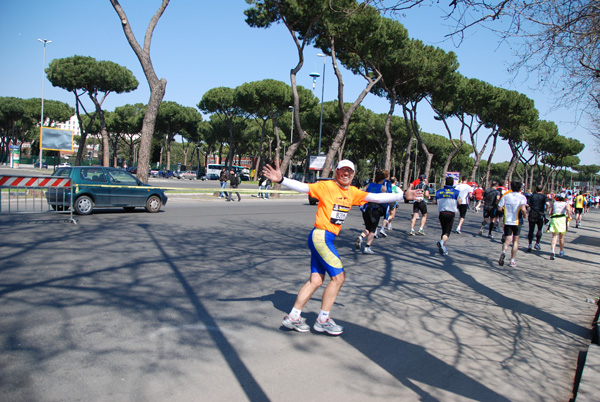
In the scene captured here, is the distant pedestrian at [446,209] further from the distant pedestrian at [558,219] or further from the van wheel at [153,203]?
the van wheel at [153,203]

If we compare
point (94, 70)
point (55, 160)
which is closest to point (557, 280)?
point (94, 70)

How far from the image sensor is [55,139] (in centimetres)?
4278

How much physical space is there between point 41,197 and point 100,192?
1548mm

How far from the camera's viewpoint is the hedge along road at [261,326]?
3.46 metres

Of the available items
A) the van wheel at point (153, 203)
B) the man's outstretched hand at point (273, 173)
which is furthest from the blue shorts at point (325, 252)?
the van wheel at point (153, 203)

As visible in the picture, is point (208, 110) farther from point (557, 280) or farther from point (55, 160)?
point (557, 280)

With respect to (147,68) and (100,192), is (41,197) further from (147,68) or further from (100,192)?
(147,68)

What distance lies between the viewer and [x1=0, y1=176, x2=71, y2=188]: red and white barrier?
35.5 ft

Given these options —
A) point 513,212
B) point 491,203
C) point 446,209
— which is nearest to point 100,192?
point 446,209

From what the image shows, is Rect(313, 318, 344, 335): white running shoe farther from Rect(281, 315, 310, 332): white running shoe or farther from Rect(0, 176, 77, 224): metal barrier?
Rect(0, 176, 77, 224): metal barrier

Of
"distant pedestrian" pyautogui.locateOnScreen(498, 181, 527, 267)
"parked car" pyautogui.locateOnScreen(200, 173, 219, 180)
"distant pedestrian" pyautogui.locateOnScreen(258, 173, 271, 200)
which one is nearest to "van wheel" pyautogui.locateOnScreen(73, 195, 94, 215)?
"distant pedestrian" pyautogui.locateOnScreen(498, 181, 527, 267)

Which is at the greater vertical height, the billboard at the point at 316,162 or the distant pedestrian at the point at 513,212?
the billboard at the point at 316,162

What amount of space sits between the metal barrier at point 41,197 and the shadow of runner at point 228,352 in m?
7.49

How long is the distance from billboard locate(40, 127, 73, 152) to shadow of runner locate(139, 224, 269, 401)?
4199 centimetres
